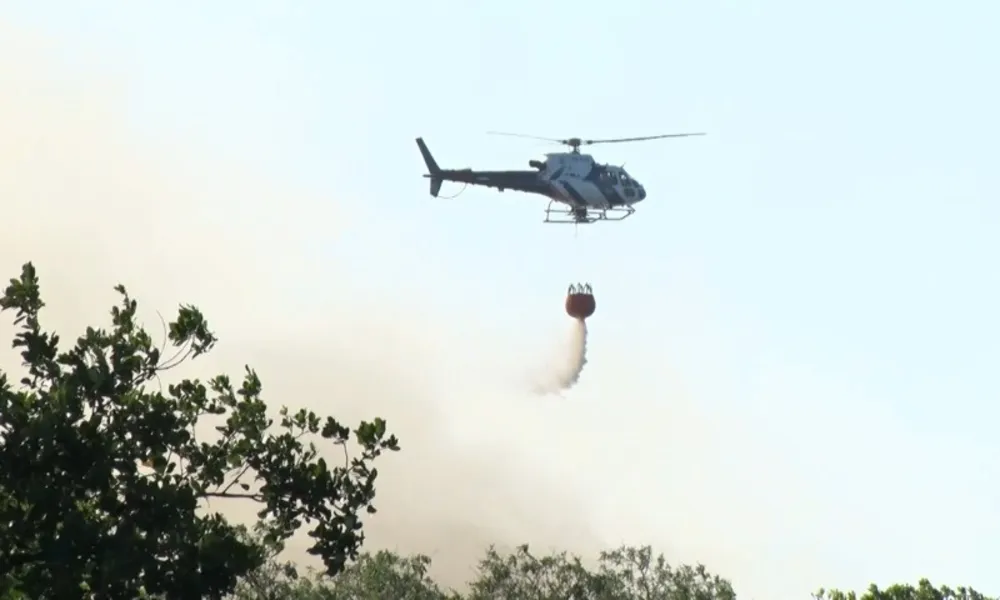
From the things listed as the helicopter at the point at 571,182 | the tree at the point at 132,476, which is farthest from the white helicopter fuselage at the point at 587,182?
the tree at the point at 132,476

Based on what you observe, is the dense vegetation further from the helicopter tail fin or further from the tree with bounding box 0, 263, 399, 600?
the helicopter tail fin

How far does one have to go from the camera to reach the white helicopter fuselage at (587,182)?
105m

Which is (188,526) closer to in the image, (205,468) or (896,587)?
(205,468)

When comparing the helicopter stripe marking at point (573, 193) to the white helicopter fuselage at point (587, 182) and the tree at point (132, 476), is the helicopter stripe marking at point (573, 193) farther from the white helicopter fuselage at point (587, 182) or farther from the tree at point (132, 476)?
the tree at point (132, 476)

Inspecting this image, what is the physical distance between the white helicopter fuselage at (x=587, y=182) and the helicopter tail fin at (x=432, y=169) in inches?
269

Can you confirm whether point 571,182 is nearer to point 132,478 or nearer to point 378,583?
point 378,583

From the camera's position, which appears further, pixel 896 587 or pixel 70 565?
pixel 896 587

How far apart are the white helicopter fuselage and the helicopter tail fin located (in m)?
6.83

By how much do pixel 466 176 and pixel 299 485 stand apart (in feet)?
215

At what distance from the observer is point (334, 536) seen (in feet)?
135

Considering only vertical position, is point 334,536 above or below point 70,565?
above

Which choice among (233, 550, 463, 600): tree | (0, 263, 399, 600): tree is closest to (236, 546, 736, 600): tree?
(233, 550, 463, 600): tree

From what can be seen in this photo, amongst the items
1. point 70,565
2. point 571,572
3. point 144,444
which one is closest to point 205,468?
point 144,444

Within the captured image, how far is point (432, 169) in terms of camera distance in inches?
4309
